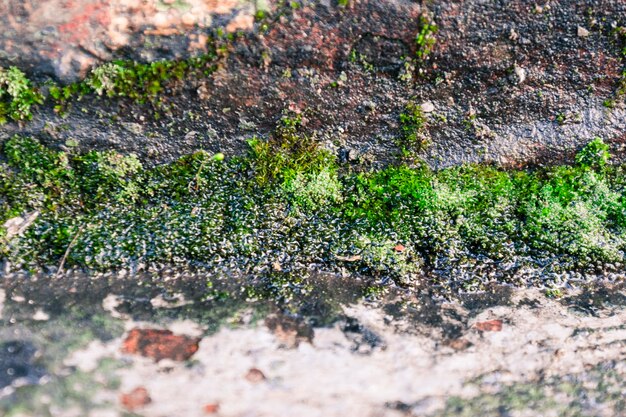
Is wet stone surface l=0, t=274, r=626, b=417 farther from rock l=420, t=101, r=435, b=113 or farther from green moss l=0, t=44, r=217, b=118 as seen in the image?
rock l=420, t=101, r=435, b=113

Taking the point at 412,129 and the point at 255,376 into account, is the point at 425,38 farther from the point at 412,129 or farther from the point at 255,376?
the point at 255,376

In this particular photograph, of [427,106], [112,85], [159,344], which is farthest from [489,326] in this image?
[112,85]

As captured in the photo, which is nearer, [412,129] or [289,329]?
[289,329]

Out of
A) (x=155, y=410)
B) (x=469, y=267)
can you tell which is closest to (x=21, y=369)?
(x=155, y=410)

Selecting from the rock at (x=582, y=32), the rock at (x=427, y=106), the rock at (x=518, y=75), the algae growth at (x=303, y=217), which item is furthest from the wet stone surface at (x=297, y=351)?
the rock at (x=582, y=32)

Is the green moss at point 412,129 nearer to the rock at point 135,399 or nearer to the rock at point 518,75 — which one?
the rock at point 518,75

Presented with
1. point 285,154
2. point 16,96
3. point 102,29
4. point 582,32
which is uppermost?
point 582,32
